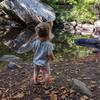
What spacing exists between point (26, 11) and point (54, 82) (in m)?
9.85

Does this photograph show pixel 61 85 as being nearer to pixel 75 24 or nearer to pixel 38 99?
pixel 38 99

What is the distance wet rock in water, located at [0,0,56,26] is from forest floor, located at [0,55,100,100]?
7.89m

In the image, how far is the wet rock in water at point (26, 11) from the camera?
1584 cm

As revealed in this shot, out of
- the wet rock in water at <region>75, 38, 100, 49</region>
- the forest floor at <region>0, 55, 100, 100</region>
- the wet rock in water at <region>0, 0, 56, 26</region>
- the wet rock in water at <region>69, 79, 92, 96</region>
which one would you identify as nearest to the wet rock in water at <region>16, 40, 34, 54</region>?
the wet rock in water at <region>75, 38, 100, 49</region>

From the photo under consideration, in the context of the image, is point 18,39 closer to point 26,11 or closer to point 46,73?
point 26,11

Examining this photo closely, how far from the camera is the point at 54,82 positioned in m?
6.50

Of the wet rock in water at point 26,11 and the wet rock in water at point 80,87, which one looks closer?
the wet rock in water at point 80,87

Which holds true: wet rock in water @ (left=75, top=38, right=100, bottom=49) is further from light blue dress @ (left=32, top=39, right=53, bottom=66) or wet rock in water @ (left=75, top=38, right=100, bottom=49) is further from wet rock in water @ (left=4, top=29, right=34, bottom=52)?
light blue dress @ (left=32, top=39, right=53, bottom=66)

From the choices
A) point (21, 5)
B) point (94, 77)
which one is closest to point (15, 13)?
point (21, 5)

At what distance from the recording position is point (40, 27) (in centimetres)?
608

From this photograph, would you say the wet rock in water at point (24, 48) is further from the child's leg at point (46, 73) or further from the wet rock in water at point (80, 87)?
the wet rock in water at point (80, 87)

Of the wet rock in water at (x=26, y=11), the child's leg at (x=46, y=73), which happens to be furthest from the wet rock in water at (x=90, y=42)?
the child's leg at (x=46, y=73)

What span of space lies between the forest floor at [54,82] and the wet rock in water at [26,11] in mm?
7891

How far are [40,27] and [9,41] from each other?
7.18 meters
